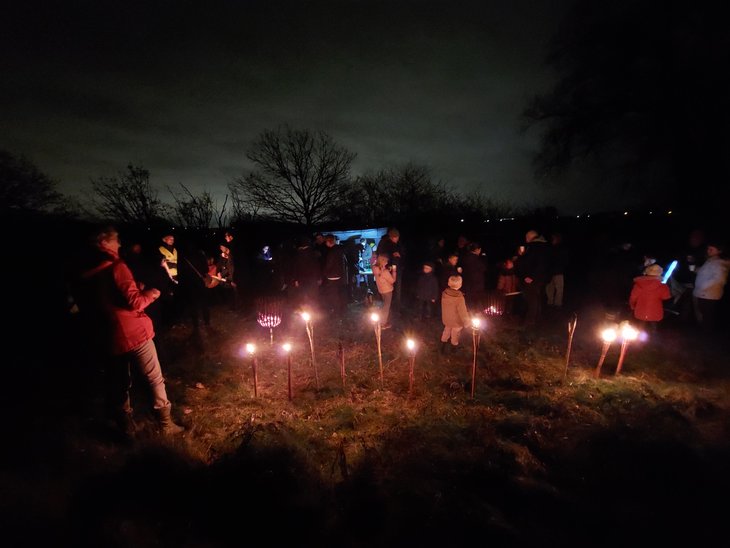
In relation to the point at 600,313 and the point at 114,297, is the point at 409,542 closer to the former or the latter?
the point at 114,297

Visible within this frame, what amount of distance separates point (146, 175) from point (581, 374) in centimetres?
1985

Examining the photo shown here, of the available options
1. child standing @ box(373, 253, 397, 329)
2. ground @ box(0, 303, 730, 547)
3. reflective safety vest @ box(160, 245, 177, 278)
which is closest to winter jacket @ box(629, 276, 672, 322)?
ground @ box(0, 303, 730, 547)

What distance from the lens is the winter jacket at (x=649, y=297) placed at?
6410 mm

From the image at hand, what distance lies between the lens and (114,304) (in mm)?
3443

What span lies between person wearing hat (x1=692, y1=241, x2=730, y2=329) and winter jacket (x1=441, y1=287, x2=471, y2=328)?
4.54 meters

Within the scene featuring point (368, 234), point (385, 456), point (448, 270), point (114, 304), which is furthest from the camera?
point (368, 234)

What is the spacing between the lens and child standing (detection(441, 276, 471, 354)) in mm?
6203

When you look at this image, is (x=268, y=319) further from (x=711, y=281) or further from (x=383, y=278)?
(x=711, y=281)

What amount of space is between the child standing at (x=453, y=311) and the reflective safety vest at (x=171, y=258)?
16.8 feet

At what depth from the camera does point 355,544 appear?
292 cm

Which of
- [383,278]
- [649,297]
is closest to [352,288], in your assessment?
[383,278]

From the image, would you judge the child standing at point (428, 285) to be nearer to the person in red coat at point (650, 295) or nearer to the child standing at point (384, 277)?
the child standing at point (384, 277)

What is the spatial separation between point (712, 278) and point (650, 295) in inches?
49.3

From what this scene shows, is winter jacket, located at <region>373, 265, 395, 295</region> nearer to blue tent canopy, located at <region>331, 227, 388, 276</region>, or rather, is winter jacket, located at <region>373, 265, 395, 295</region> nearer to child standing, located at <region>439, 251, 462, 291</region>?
child standing, located at <region>439, 251, 462, 291</region>
